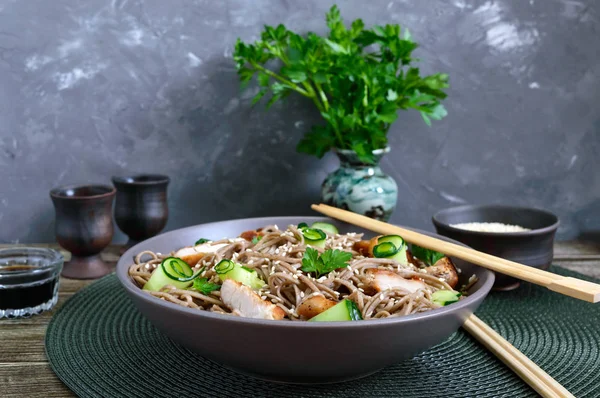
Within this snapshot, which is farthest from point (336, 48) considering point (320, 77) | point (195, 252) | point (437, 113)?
point (195, 252)

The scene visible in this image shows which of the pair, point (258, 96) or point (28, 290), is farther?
point (258, 96)

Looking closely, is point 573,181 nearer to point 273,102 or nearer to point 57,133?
point 273,102

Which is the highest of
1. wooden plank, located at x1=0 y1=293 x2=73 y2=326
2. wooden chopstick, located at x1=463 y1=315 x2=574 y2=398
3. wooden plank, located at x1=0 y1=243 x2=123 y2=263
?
→ wooden chopstick, located at x1=463 y1=315 x2=574 y2=398

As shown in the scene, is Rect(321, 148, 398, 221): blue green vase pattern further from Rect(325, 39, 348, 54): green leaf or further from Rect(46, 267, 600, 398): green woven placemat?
Rect(46, 267, 600, 398): green woven placemat

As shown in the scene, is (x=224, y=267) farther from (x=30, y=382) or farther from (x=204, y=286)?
(x=30, y=382)

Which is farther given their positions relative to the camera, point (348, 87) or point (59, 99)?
point (59, 99)

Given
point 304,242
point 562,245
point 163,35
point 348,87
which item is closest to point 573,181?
point 562,245

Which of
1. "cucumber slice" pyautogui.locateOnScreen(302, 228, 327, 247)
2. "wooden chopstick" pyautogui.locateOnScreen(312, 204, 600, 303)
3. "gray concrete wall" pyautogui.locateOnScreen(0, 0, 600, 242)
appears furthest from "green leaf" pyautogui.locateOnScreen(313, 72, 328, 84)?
"cucumber slice" pyautogui.locateOnScreen(302, 228, 327, 247)
